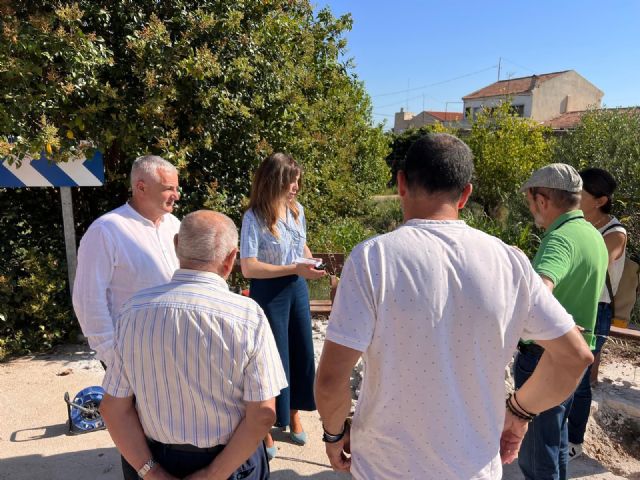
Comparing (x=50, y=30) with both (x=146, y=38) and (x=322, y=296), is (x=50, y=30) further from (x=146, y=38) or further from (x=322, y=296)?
(x=322, y=296)

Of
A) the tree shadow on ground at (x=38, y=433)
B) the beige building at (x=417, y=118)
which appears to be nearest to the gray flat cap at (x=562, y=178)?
the tree shadow on ground at (x=38, y=433)

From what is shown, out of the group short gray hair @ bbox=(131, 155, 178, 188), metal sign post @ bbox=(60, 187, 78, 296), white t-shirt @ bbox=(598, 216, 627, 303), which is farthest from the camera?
metal sign post @ bbox=(60, 187, 78, 296)

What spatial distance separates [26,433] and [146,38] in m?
3.47

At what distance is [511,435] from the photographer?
1.96 metres

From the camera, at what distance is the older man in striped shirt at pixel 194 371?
5.48ft

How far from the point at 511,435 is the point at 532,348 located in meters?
0.66

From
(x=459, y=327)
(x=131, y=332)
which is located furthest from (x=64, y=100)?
(x=459, y=327)

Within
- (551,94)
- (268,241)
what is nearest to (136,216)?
(268,241)

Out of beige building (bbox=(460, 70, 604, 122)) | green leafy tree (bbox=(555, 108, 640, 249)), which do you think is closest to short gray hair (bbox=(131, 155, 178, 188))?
green leafy tree (bbox=(555, 108, 640, 249))

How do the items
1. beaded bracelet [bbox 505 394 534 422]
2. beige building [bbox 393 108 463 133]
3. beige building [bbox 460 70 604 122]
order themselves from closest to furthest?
1. beaded bracelet [bbox 505 394 534 422]
2. beige building [bbox 460 70 604 122]
3. beige building [bbox 393 108 463 133]

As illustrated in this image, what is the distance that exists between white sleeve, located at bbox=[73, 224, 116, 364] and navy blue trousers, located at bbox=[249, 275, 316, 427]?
1.07 metres

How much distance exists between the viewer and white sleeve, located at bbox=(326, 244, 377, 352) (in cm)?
146

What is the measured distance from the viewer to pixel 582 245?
93.3 inches

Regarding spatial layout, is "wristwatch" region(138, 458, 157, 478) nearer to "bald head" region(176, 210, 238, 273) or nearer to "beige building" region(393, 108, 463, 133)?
"bald head" region(176, 210, 238, 273)
